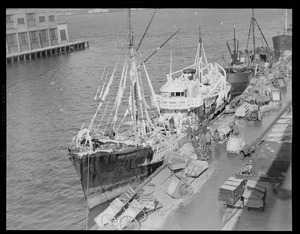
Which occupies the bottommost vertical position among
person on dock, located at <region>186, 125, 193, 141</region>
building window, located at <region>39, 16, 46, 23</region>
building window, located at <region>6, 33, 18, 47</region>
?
person on dock, located at <region>186, 125, 193, 141</region>

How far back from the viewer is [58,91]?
50750 mm

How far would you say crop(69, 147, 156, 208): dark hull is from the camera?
2231 cm

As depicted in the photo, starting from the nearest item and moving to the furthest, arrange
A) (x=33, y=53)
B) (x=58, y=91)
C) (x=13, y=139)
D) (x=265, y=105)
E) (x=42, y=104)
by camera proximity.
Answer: (x=265, y=105) → (x=13, y=139) → (x=42, y=104) → (x=58, y=91) → (x=33, y=53)

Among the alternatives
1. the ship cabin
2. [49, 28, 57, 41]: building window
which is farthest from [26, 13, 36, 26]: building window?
the ship cabin

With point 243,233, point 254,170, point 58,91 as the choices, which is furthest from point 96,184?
point 58,91

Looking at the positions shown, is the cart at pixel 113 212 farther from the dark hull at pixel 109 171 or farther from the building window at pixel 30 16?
the building window at pixel 30 16

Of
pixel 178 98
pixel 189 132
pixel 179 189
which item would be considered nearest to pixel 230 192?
pixel 179 189

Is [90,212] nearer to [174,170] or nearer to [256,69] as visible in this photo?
[174,170]

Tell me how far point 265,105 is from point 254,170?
14.6 metres

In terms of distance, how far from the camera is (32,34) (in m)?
71.4

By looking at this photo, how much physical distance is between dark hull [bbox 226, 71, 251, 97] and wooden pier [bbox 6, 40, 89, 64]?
40.3 meters

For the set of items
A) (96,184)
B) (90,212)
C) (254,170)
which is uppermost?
(254,170)

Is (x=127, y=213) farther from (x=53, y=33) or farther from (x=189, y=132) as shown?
(x=53, y=33)

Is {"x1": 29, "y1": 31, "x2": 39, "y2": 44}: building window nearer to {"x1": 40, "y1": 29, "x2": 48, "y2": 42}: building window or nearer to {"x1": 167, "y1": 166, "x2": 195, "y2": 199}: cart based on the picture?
{"x1": 40, "y1": 29, "x2": 48, "y2": 42}: building window
